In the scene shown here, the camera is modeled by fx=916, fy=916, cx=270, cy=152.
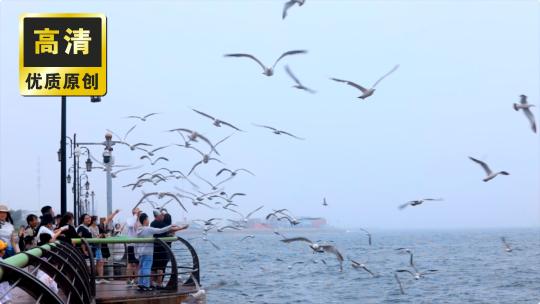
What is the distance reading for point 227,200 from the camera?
98.1 feet

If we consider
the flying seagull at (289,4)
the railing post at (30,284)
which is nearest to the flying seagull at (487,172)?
the flying seagull at (289,4)

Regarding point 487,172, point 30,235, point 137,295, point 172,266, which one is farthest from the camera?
point 487,172

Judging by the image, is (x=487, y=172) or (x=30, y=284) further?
(x=487, y=172)

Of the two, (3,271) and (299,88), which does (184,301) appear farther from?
(3,271)

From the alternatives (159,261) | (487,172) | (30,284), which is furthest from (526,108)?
(30,284)

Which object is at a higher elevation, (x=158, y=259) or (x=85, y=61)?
(x=85, y=61)

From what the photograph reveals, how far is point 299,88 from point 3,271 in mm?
11746

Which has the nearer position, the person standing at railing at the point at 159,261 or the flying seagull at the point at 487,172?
the person standing at railing at the point at 159,261

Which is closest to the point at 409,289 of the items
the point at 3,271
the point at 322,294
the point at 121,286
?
the point at 322,294

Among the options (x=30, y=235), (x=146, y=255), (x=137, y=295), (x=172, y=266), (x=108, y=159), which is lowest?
(x=137, y=295)

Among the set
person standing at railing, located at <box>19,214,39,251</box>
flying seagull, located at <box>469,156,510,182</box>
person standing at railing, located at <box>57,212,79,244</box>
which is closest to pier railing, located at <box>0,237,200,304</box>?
person standing at railing, located at <box>57,212,79,244</box>

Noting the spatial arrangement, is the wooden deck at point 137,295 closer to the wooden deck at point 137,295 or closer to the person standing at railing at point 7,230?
the wooden deck at point 137,295

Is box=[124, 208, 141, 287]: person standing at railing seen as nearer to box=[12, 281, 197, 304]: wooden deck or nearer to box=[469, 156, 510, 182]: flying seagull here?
box=[12, 281, 197, 304]: wooden deck

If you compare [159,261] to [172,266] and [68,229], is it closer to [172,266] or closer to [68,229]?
[172,266]
